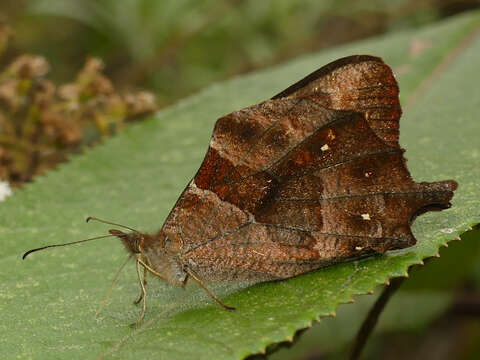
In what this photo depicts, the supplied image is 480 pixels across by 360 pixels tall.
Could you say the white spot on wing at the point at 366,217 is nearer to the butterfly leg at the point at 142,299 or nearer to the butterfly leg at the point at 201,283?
the butterfly leg at the point at 201,283

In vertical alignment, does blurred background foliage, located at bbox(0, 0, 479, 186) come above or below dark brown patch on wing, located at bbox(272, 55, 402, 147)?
above

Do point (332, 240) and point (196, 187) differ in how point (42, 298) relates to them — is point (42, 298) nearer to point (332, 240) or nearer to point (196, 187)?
point (196, 187)

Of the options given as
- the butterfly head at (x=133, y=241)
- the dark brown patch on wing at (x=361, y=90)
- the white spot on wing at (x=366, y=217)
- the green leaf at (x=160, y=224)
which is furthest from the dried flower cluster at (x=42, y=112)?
the white spot on wing at (x=366, y=217)

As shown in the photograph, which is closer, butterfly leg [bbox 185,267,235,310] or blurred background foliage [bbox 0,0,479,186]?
butterfly leg [bbox 185,267,235,310]

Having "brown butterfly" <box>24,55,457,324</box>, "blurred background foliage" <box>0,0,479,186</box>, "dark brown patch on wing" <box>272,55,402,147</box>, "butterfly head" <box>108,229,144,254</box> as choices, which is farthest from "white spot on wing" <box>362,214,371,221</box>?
"blurred background foliage" <box>0,0,479,186</box>

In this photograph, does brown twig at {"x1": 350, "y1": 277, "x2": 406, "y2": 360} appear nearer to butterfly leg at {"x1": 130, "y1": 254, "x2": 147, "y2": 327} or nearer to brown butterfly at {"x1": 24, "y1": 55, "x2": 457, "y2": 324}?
brown butterfly at {"x1": 24, "y1": 55, "x2": 457, "y2": 324}

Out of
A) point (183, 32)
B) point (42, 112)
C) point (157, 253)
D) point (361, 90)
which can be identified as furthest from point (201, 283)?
point (183, 32)

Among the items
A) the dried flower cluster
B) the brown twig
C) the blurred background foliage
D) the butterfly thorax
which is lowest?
the brown twig
